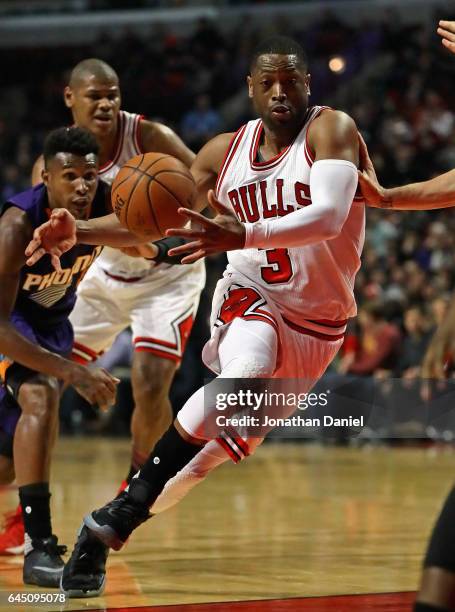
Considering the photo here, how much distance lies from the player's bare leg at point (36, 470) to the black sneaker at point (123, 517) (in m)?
0.54

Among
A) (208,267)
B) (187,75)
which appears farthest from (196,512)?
(187,75)

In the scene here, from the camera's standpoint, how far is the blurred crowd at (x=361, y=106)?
12.3m

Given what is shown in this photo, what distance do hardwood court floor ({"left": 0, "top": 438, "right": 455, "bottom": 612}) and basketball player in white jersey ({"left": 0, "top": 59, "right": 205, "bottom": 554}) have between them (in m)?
0.72

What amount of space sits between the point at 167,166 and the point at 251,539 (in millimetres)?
2268

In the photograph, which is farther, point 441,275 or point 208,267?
point 208,267

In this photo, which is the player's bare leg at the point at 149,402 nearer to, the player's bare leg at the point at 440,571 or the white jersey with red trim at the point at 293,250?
the white jersey with red trim at the point at 293,250

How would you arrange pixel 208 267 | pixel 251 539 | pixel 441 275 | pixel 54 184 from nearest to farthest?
1. pixel 54 184
2. pixel 251 539
3. pixel 441 275
4. pixel 208 267

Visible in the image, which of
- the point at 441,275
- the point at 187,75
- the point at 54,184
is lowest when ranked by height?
the point at 54,184

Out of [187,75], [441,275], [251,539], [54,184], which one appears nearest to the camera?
[54,184]

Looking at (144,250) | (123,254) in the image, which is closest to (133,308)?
(123,254)

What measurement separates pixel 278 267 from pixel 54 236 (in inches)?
35.5

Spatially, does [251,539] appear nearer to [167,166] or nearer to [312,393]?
[312,393]

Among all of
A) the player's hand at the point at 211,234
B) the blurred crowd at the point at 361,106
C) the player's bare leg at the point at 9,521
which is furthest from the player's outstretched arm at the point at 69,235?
the blurred crowd at the point at 361,106

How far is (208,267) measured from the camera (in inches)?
559
